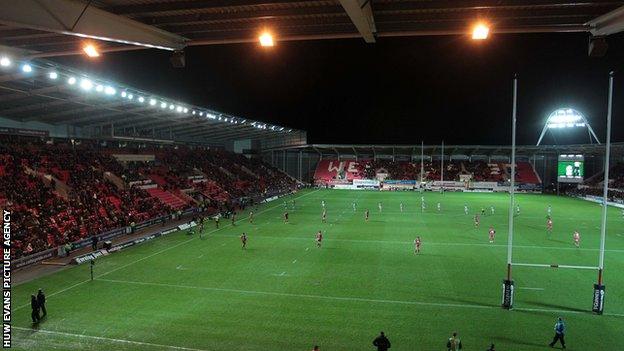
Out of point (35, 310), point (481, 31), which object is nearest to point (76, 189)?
point (35, 310)

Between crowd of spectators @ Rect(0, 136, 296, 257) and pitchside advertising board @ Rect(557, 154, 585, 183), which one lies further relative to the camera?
pitchside advertising board @ Rect(557, 154, 585, 183)

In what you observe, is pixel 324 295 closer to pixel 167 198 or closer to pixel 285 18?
pixel 285 18

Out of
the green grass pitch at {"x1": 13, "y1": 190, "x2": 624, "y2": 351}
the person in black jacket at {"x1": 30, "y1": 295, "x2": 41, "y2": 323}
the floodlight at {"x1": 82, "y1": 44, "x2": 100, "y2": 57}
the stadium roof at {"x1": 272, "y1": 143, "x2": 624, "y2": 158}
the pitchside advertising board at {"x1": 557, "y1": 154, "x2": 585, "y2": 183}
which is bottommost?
the green grass pitch at {"x1": 13, "y1": 190, "x2": 624, "y2": 351}

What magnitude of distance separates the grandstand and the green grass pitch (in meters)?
0.11

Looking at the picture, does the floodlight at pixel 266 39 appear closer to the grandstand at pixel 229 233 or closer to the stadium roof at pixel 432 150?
the grandstand at pixel 229 233

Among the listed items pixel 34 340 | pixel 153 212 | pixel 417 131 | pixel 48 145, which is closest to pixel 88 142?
pixel 48 145

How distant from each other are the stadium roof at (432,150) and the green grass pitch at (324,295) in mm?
43513

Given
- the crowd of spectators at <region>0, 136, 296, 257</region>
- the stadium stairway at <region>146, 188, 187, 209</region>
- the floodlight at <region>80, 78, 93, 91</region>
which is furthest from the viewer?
the stadium stairway at <region>146, 188, 187, 209</region>

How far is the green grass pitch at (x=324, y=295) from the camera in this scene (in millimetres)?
14836

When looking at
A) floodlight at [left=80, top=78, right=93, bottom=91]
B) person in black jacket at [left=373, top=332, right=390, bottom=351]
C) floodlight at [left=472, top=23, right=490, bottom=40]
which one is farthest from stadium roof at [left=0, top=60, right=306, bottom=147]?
person in black jacket at [left=373, top=332, right=390, bottom=351]

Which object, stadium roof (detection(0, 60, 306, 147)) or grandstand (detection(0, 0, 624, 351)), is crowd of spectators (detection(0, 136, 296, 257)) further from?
stadium roof (detection(0, 60, 306, 147))

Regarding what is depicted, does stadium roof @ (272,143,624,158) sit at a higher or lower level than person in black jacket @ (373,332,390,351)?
higher

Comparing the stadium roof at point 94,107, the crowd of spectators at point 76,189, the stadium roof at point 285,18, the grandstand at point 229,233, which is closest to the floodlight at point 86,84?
the stadium roof at point 94,107

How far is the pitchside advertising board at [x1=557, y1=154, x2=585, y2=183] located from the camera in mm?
66688
